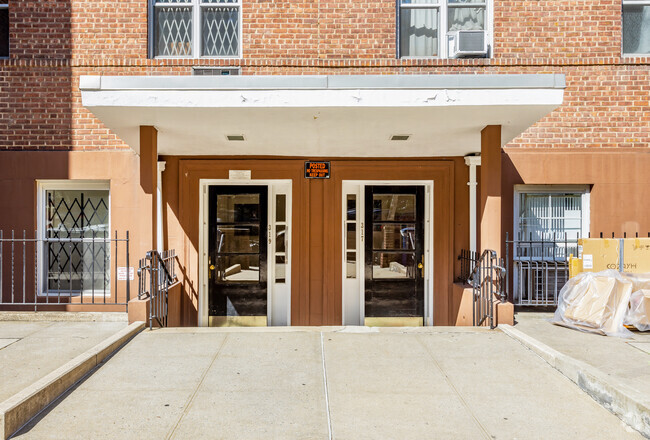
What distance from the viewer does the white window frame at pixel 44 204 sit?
8164mm

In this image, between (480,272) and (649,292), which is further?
(480,272)

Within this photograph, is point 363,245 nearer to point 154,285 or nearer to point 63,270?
point 154,285

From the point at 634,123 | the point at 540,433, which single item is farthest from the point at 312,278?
the point at 634,123

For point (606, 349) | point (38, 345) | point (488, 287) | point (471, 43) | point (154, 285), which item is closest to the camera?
point (606, 349)

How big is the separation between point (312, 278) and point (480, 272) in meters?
2.95

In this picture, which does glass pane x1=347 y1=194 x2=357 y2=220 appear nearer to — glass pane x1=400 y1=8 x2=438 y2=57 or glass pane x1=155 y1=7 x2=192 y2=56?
glass pane x1=400 y1=8 x2=438 y2=57

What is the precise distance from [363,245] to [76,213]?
490 centimetres

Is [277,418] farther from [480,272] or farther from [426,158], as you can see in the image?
[426,158]

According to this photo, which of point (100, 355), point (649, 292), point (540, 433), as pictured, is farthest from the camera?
point (649, 292)

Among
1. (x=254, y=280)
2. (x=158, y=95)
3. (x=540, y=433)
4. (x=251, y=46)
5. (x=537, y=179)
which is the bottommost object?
(x=540, y=433)

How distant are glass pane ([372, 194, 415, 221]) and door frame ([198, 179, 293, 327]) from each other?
1547 mm

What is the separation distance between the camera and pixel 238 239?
874 centimetres

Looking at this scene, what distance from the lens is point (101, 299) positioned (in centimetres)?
830

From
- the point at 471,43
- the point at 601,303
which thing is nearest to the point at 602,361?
the point at 601,303
